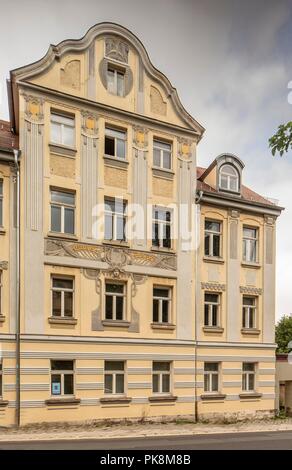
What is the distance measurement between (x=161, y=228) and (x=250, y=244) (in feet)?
12.3

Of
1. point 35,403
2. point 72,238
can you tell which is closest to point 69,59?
point 72,238

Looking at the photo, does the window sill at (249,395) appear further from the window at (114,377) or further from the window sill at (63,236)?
→ the window sill at (63,236)

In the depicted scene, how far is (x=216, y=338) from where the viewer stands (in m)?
16.4

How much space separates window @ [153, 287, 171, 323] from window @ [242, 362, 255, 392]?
351 centimetres

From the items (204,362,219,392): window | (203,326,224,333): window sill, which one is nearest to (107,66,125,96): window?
(203,326,224,333): window sill

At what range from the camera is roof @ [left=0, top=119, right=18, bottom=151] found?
44.1 ft

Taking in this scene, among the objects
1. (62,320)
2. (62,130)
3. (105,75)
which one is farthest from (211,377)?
(105,75)

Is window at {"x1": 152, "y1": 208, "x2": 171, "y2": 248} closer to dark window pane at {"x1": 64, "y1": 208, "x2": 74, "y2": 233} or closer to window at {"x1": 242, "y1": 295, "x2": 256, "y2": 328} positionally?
dark window pane at {"x1": 64, "y1": 208, "x2": 74, "y2": 233}

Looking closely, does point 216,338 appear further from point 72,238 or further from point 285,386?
point 72,238

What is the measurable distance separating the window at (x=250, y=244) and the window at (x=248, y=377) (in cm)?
349

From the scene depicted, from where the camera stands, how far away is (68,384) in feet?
44.8

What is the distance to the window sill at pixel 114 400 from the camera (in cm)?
1395

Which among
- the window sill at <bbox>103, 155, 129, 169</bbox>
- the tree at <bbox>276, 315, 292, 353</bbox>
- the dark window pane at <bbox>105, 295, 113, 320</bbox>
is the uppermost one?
the window sill at <bbox>103, 155, 129, 169</bbox>

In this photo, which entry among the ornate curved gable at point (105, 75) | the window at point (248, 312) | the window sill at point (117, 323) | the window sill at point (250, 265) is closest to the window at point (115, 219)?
the window sill at point (117, 323)
